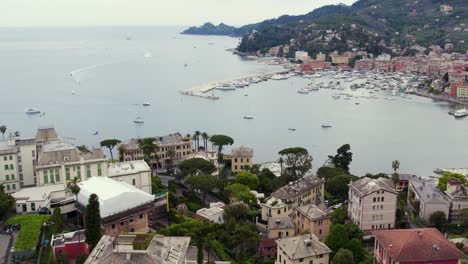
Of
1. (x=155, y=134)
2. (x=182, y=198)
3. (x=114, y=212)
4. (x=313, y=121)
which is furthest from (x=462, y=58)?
(x=114, y=212)

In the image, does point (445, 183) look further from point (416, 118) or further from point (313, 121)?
point (416, 118)

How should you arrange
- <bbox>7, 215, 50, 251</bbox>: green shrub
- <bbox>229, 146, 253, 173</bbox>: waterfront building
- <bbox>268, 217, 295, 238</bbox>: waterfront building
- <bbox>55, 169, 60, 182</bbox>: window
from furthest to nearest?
<bbox>229, 146, 253, 173</bbox>: waterfront building < <bbox>55, 169, 60, 182</bbox>: window < <bbox>268, 217, 295, 238</bbox>: waterfront building < <bbox>7, 215, 50, 251</bbox>: green shrub

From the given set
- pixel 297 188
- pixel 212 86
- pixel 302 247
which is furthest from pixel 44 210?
pixel 212 86

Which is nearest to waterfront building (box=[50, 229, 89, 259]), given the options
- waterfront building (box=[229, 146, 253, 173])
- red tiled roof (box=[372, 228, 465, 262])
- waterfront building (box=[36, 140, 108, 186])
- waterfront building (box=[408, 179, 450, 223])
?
waterfront building (box=[36, 140, 108, 186])

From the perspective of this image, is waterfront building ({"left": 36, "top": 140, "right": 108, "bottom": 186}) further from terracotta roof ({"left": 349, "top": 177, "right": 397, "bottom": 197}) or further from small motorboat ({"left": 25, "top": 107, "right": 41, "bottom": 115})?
small motorboat ({"left": 25, "top": 107, "right": 41, "bottom": 115})

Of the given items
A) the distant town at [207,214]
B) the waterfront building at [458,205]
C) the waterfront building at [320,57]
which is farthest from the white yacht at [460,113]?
the waterfront building at [320,57]

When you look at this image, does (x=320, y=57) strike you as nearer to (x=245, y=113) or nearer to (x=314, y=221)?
(x=245, y=113)
